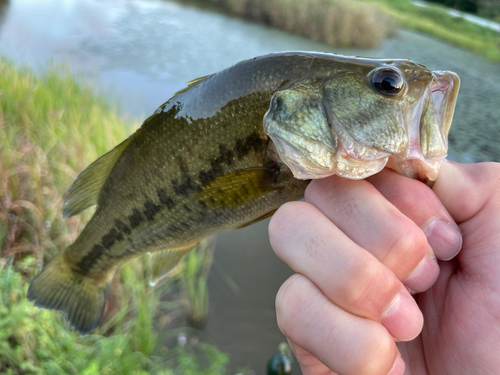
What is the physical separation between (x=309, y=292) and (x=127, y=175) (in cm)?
92

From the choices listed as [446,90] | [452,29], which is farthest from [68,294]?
[452,29]

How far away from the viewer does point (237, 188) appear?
4.26 ft

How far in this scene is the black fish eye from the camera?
947 millimetres

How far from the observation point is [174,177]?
136cm

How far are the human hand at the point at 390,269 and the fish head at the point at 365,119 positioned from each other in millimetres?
Result: 109

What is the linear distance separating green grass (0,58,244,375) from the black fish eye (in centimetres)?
202

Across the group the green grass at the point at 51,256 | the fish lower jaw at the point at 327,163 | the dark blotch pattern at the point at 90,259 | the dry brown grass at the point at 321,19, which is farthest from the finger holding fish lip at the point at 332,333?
the dry brown grass at the point at 321,19

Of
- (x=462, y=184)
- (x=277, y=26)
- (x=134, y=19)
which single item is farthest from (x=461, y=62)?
(x=462, y=184)

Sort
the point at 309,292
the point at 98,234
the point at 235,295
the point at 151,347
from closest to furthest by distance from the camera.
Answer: the point at 309,292
the point at 98,234
the point at 151,347
the point at 235,295

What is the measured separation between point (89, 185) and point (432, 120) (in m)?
1.43

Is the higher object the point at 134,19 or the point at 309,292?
the point at 309,292

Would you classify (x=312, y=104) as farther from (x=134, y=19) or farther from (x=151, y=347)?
(x=134, y=19)

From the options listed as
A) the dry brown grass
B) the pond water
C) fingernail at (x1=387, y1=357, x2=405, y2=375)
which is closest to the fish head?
fingernail at (x1=387, y1=357, x2=405, y2=375)

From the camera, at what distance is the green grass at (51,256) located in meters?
2.31
